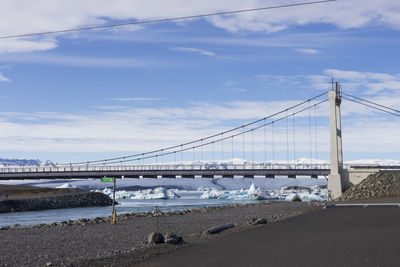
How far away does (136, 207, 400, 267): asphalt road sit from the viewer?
14.1 metres

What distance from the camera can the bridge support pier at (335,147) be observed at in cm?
5522

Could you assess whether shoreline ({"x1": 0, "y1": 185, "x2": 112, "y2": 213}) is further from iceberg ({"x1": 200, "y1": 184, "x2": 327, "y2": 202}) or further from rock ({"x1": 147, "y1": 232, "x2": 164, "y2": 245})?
rock ({"x1": 147, "y1": 232, "x2": 164, "y2": 245})

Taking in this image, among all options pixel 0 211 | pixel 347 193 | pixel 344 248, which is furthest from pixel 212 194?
pixel 344 248

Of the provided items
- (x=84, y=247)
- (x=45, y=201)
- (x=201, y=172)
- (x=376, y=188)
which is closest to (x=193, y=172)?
(x=201, y=172)

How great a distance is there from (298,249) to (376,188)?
39.9 m

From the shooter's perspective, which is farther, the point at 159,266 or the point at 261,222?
the point at 261,222

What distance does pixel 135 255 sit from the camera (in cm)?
1619

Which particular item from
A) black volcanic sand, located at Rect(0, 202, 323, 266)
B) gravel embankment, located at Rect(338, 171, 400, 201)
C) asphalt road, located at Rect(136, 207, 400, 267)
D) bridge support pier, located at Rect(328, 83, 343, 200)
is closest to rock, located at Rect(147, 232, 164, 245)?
black volcanic sand, located at Rect(0, 202, 323, 266)

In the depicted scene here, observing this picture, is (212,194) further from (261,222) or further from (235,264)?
(235,264)

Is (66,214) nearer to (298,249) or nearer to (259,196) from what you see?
(298,249)

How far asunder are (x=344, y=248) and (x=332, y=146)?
137 feet

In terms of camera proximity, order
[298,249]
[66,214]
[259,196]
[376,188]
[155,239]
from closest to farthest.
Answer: [298,249] < [155,239] < [376,188] < [66,214] < [259,196]

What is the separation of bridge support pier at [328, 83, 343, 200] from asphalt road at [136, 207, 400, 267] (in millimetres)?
32235

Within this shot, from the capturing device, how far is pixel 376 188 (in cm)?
5306
